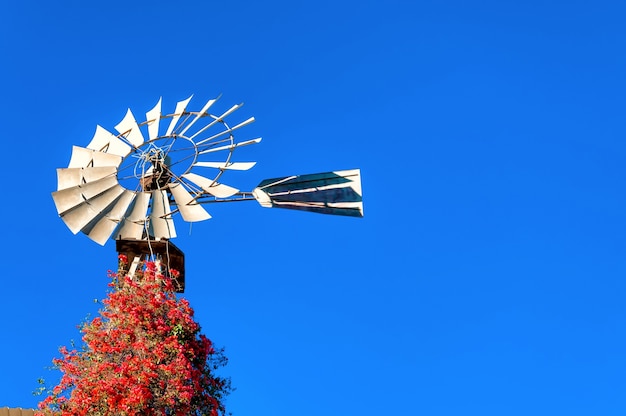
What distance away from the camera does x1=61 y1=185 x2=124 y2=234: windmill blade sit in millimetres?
17750

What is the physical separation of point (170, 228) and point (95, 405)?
4.42 metres

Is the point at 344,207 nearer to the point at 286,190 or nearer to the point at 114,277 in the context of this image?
the point at 286,190

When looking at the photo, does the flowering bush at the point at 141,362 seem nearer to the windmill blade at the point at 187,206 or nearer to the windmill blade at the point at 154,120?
the windmill blade at the point at 187,206

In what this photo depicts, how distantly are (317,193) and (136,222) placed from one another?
3920 millimetres

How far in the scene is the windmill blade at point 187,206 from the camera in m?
18.0

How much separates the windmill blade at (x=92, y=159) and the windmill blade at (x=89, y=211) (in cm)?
82

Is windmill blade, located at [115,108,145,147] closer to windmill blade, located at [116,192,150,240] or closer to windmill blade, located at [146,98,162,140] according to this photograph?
windmill blade, located at [146,98,162,140]

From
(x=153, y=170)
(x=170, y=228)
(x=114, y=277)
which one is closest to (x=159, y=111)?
(x=153, y=170)

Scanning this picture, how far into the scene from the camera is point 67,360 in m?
15.8

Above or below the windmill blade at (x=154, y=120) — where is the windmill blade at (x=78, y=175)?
below

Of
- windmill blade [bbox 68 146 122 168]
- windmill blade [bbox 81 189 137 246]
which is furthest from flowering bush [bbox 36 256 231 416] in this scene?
windmill blade [bbox 68 146 122 168]

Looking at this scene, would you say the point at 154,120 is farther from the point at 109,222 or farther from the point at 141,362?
the point at 141,362

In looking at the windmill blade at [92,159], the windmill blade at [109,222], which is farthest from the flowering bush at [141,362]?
the windmill blade at [92,159]

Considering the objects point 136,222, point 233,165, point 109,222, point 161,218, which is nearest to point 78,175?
point 109,222
